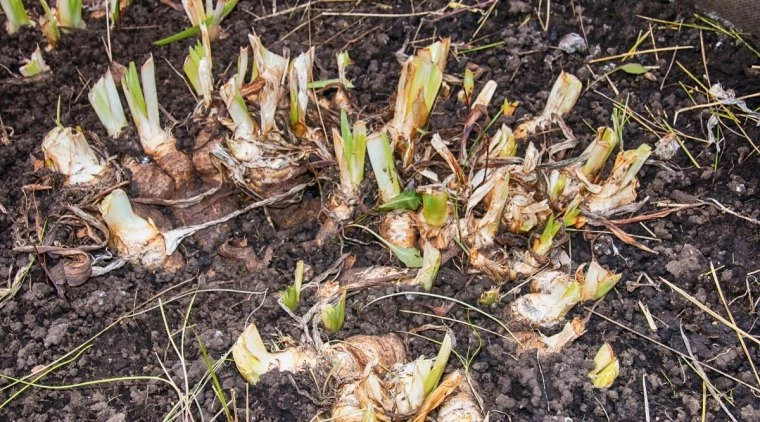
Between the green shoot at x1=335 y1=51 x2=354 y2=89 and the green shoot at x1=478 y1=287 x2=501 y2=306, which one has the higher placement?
the green shoot at x1=335 y1=51 x2=354 y2=89

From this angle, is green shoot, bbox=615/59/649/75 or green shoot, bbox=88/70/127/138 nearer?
green shoot, bbox=88/70/127/138

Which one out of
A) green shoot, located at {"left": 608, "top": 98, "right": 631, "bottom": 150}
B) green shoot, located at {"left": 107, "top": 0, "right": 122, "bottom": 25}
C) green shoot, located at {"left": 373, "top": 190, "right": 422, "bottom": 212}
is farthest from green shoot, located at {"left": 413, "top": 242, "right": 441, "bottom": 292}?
green shoot, located at {"left": 107, "top": 0, "right": 122, "bottom": 25}

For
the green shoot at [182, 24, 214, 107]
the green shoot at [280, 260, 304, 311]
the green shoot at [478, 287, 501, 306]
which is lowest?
the green shoot at [478, 287, 501, 306]

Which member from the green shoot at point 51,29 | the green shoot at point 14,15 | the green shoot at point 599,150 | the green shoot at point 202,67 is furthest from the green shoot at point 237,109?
the green shoot at point 599,150

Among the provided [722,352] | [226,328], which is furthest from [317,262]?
[722,352]

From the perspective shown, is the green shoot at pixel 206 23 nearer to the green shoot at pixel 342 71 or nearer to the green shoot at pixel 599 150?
the green shoot at pixel 342 71

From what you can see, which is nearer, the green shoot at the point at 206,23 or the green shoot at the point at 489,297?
the green shoot at the point at 489,297

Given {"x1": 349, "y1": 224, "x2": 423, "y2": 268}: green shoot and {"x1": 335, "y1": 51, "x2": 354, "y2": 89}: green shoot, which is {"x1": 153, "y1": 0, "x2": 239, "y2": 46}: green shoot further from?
{"x1": 349, "y1": 224, "x2": 423, "y2": 268}: green shoot
